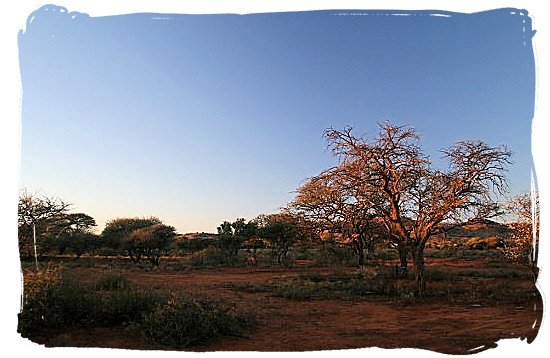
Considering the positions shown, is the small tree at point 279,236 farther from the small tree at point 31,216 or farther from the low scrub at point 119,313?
the small tree at point 31,216

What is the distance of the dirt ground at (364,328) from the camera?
375cm

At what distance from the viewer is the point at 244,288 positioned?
992 cm

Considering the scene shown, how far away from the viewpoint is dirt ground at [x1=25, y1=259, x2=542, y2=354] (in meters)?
3.75

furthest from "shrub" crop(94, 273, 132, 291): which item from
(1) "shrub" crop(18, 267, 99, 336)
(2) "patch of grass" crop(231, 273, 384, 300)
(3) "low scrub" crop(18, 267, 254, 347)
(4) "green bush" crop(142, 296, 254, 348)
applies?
(2) "patch of grass" crop(231, 273, 384, 300)

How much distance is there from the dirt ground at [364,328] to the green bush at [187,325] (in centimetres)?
15

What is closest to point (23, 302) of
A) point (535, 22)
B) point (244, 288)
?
point (535, 22)

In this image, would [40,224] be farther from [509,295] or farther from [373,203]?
[509,295]

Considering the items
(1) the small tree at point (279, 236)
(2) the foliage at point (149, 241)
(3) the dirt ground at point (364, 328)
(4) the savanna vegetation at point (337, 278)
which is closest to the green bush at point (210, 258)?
(2) the foliage at point (149, 241)

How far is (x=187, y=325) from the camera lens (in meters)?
4.28

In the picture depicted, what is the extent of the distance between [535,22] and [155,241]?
1521 centimetres

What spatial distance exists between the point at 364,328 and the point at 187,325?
206 cm

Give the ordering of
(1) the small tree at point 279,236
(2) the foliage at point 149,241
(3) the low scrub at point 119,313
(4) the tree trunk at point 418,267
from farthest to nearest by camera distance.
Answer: (1) the small tree at point 279,236
(2) the foliage at point 149,241
(4) the tree trunk at point 418,267
(3) the low scrub at point 119,313

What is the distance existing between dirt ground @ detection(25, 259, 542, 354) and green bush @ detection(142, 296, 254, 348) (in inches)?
5.9

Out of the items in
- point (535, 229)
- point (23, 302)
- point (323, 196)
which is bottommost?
point (23, 302)
